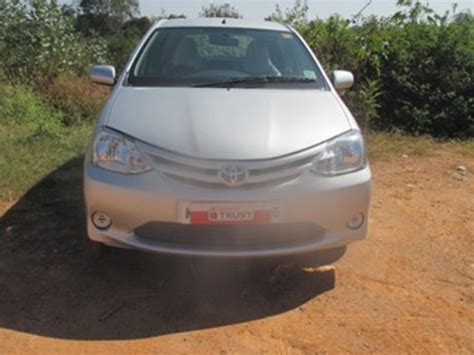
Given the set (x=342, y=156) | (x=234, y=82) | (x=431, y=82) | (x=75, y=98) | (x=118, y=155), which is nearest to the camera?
(x=118, y=155)

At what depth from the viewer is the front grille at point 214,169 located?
2.74 m

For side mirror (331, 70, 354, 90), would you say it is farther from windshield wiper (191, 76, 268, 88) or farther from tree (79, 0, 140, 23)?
tree (79, 0, 140, 23)

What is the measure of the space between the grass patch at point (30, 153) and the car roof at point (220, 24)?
1730 mm

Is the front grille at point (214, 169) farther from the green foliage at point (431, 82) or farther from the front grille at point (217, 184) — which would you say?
the green foliage at point (431, 82)

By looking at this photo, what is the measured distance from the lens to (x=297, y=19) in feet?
27.5

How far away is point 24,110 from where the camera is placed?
7938 millimetres

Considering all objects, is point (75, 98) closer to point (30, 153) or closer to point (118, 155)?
point (30, 153)

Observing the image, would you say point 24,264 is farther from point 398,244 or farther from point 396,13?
point 396,13

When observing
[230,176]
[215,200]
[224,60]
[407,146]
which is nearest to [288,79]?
[224,60]

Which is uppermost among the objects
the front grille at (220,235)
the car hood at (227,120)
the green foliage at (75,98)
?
the car hood at (227,120)

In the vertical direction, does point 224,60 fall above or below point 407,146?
above

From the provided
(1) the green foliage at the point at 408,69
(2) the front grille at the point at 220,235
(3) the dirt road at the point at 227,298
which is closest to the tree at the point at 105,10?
(1) the green foliage at the point at 408,69

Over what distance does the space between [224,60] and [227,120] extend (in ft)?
3.96

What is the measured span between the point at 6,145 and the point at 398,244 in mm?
4143
